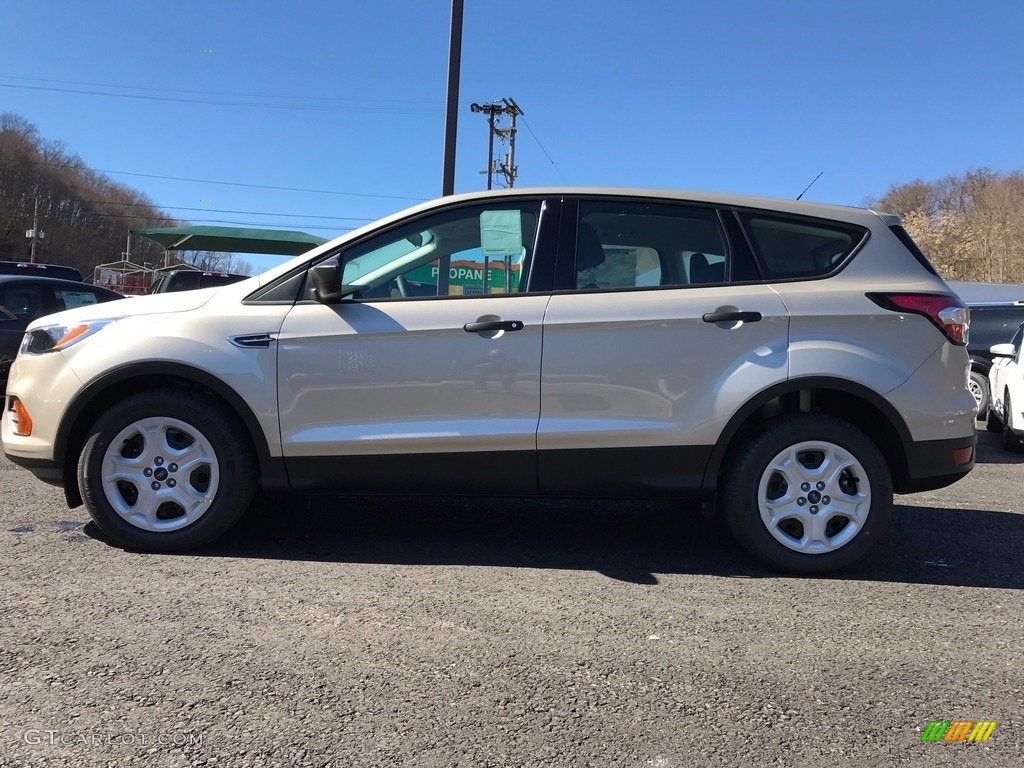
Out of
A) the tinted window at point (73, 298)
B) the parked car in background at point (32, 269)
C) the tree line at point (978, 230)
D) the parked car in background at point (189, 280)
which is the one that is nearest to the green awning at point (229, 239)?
the parked car in background at point (32, 269)

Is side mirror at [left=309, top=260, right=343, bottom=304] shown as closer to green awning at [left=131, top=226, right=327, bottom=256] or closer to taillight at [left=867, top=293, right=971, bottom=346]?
taillight at [left=867, top=293, right=971, bottom=346]

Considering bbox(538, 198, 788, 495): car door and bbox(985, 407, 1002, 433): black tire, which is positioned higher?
bbox(538, 198, 788, 495): car door

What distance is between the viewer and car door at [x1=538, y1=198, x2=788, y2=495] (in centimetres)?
364

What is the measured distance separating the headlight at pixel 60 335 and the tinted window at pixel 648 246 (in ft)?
7.92

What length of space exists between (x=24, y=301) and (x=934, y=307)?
8.94 m

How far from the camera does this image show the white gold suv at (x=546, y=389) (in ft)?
12.0

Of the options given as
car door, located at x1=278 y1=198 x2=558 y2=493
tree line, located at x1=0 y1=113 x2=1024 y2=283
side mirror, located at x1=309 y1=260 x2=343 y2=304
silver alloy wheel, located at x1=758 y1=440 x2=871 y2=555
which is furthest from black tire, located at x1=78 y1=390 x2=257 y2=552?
tree line, located at x1=0 y1=113 x2=1024 y2=283

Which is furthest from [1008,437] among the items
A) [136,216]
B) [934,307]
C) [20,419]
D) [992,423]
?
[136,216]

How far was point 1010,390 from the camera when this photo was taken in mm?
7812

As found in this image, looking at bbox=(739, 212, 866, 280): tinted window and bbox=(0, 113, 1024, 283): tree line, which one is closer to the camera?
bbox=(739, 212, 866, 280): tinted window

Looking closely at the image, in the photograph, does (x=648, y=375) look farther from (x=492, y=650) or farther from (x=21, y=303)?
(x=21, y=303)

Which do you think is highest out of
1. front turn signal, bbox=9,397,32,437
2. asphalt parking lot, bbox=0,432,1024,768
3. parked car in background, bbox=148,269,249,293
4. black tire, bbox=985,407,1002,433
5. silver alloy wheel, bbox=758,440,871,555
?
parked car in background, bbox=148,269,249,293

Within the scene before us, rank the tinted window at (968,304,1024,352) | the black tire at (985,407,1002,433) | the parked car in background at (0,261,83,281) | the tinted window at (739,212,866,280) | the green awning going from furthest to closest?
the green awning → the parked car in background at (0,261,83,281) → the tinted window at (968,304,1024,352) → the black tire at (985,407,1002,433) → the tinted window at (739,212,866,280)

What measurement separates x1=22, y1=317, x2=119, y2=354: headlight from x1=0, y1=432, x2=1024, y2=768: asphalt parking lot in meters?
1.00
